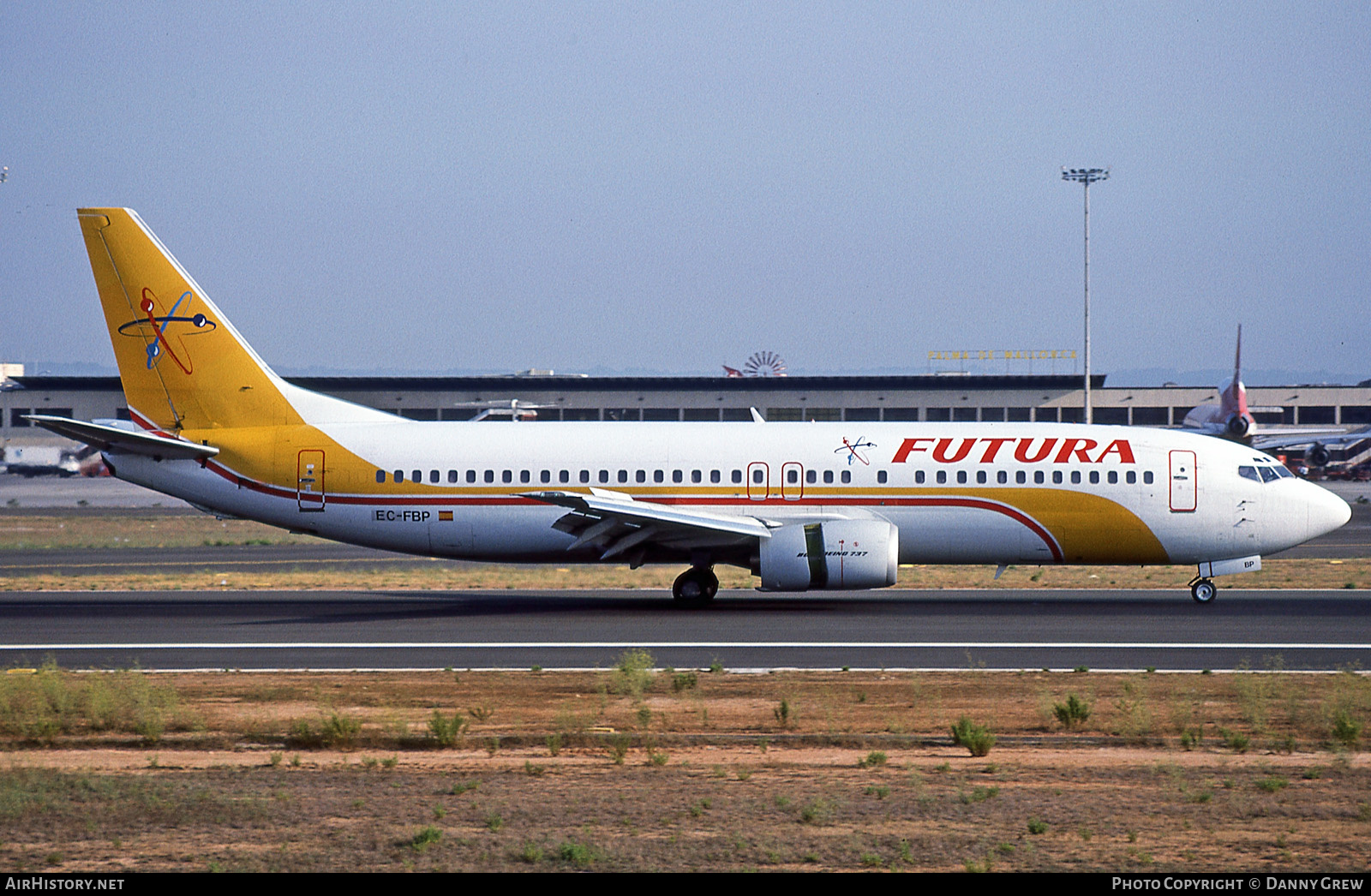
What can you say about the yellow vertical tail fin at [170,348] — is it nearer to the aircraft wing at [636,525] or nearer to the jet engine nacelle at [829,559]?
the aircraft wing at [636,525]

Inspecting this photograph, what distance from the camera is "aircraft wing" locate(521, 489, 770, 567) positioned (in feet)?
82.8

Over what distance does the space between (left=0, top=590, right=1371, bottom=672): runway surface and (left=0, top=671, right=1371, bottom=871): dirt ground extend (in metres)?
1.73

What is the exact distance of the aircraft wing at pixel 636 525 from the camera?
25.2 metres

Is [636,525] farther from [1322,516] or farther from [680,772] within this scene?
[1322,516]

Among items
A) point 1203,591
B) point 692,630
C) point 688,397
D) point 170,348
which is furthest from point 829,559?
point 688,397

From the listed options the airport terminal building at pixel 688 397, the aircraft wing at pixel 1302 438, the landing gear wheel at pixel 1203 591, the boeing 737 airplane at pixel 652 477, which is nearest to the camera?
the boeing 737 airplane at pixel 652 477

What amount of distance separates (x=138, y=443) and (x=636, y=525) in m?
10.4

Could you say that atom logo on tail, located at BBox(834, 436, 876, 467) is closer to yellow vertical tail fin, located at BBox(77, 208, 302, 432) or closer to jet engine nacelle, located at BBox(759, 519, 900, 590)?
jet engine nacelle, located at BBox(759, 519, 900, 590)

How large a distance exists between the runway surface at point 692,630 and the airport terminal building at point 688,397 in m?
63.0

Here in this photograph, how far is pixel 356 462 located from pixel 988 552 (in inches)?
518

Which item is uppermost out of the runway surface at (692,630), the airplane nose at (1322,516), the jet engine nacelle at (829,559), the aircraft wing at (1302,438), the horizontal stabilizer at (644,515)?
the aircraft wing at (1302,438)

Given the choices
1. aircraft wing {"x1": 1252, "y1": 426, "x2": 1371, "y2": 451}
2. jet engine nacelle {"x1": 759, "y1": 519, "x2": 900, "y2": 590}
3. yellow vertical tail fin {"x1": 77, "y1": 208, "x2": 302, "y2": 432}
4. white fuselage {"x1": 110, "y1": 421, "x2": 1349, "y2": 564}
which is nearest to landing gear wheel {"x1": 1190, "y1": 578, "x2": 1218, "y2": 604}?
white fuselage {"x1": 110, "y1": 421, "x2": 1349, "y2": 564}

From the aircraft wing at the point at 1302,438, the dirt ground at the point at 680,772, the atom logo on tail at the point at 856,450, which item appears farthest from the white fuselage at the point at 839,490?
the aircraft wing at the point at 1302,438
